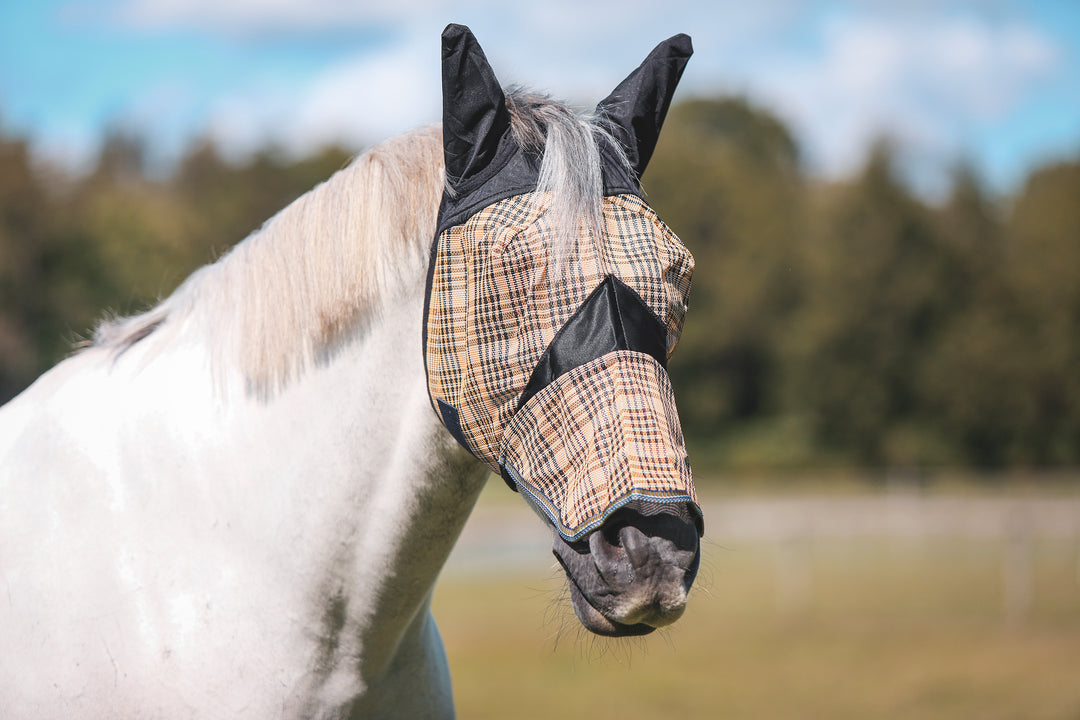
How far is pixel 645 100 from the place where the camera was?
2332 millimetres

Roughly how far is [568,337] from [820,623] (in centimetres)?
1370

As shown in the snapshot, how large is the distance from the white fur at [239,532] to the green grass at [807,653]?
3.96 metres

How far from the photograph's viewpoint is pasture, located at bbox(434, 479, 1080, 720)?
9.87 metres

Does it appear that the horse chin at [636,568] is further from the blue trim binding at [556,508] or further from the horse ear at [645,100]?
the horse ear at [645,100]

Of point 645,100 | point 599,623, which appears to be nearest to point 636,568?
point 599,623

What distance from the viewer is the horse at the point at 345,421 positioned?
6.66 feet

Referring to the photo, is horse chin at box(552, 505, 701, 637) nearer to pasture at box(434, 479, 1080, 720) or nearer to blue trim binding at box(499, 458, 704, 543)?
blue trim binding at box(499, 458, 704, 543)

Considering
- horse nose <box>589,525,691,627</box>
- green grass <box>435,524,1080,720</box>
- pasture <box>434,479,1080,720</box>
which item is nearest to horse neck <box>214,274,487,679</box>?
pasture <box>434,479,1080,720</box>

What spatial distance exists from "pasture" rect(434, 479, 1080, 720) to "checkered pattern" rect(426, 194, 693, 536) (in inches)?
14.9

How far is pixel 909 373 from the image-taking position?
3425 centimetres

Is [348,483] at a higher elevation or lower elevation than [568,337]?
lower

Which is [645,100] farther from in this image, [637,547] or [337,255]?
[637,547]

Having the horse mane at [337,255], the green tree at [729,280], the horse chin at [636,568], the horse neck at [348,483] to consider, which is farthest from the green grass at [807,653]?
the green tree at [729,280]

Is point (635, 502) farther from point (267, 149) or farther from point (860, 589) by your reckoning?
point (267, 149)
